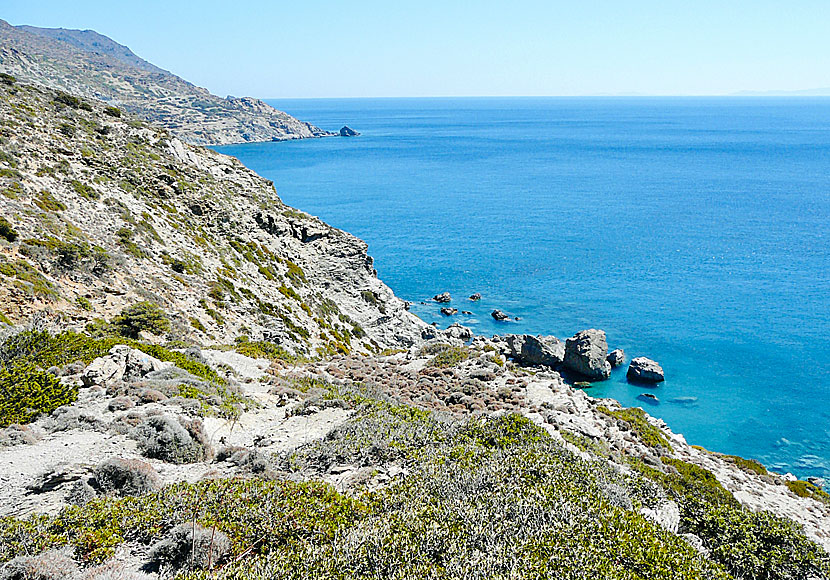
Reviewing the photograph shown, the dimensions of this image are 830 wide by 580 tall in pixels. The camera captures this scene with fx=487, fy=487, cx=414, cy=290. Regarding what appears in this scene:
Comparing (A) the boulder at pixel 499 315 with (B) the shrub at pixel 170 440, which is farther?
(A) the boulder at pixel 499 315

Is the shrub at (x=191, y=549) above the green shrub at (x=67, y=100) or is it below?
below

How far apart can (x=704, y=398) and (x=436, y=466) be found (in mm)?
36165

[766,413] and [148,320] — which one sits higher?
[148,320]

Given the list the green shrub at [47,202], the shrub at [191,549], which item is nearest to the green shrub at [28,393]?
the shrub at [191,549]

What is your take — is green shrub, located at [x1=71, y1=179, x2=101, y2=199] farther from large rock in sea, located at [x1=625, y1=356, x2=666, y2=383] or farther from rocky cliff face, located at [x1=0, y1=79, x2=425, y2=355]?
large rock in sea, located at [x1=625, y1=356, x2=666, y2=383]

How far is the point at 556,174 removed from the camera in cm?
13362

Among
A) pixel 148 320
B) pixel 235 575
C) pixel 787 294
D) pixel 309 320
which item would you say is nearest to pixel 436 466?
pixel 235 575

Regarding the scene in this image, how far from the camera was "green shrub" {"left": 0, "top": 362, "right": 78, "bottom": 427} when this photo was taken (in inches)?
524

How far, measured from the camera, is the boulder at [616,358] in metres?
45.1

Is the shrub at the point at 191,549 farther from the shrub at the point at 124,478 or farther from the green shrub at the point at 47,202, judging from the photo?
the green shrub at the point at 47,202

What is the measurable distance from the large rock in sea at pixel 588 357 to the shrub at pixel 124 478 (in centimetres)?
3778

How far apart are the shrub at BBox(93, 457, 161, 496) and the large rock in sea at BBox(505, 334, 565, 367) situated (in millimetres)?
36713

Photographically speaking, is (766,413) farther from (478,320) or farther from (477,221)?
(477,221)

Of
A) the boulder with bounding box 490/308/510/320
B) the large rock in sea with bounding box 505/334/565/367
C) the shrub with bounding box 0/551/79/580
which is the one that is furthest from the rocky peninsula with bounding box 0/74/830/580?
the boulder with bounding box 490/308/510/320
